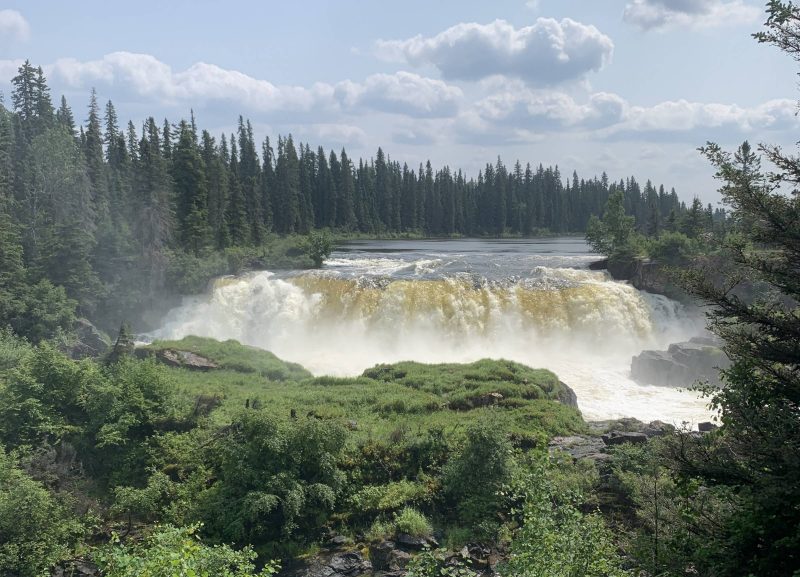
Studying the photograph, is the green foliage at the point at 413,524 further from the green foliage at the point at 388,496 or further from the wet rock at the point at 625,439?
the wet rock at the point at 625,439

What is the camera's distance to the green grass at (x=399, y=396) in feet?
64.8

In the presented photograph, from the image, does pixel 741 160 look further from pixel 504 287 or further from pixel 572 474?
pixel 504 287

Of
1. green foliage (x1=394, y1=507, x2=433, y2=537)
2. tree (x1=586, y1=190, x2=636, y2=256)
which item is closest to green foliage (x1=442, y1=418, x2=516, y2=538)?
green foliage (x1=394, y1=507, x2=433, y2=537)

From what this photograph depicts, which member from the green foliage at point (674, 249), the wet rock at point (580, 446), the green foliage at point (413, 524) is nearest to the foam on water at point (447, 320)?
the green foliage at point (674, 249)

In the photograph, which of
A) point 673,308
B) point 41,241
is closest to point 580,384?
point 673,308

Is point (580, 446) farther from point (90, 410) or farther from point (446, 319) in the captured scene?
point (446, 319)

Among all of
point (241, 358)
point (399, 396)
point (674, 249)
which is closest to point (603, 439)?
point (399, 396)

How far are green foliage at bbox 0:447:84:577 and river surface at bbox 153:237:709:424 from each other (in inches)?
685

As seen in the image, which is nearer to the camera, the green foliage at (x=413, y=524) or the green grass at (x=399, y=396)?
the green foliage at (x=413, y=524)

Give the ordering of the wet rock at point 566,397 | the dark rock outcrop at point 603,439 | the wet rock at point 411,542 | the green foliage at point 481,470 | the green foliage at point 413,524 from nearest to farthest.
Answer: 1. the wet rock at point 411,542
2. the green foliage at point 413,524
3. the green foliage at point 481,470
4. the dark rock outcrop at point 603,439
5. the wet rock at point 566,397

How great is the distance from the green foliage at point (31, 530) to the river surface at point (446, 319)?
17397 millimetres

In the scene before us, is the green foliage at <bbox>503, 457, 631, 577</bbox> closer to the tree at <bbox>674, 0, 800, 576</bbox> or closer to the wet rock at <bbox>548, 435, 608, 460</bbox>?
the tree at <bbox>674, 0, 800, 576</bbox>

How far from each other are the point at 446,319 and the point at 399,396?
14.7 meters

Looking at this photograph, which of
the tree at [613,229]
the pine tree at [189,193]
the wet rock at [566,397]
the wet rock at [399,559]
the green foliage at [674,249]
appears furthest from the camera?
the pine tree at [189,193]
